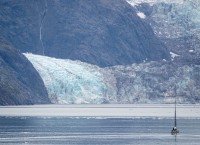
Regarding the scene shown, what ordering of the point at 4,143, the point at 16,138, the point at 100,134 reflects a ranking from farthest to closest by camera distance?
the point at 100,134, the point at 16,138, the point at 4,143

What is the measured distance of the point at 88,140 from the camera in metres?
151

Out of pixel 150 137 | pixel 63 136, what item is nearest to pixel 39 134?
pixel 63 136

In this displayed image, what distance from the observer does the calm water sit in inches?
5812

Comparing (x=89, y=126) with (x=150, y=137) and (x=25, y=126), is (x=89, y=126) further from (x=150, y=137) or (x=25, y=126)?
(x=150, y=137)

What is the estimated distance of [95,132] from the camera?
16750cm

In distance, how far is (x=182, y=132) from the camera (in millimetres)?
168000

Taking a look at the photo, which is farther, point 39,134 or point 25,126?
point 25,126

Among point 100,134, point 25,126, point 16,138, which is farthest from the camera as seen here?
point 25,126

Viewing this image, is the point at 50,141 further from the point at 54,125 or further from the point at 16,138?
the point at 54,125

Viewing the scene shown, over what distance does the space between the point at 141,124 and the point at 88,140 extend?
40972 millimetres

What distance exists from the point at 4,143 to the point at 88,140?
13884 millimetres

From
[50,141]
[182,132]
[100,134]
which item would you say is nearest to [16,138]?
[50,141]

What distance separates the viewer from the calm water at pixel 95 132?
484 ft

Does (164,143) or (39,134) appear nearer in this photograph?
(164,143)
